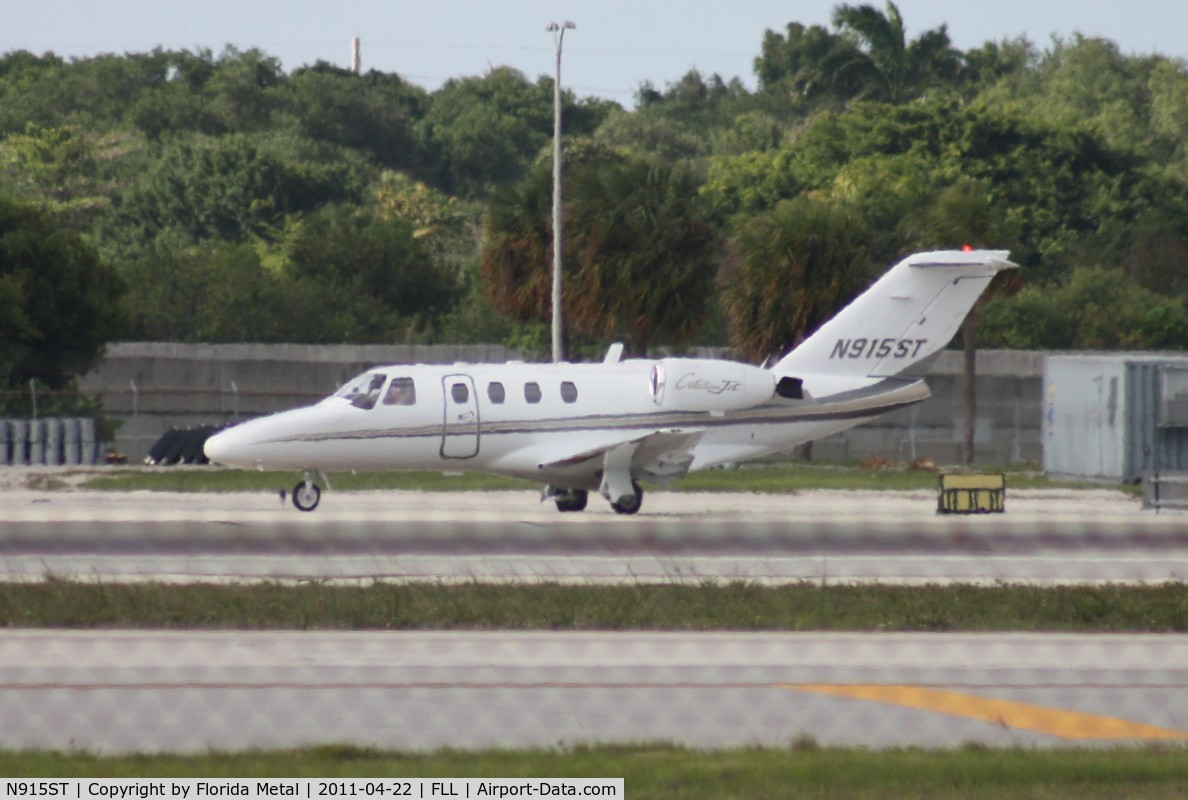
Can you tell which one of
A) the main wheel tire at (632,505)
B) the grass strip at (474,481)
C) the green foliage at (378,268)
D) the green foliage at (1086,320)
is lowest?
the grass strip at (474,481)

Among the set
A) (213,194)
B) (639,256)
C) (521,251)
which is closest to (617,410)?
(639,256)

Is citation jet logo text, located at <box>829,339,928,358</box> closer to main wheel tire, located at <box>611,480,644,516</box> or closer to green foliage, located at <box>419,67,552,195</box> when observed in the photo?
main wheel tire, located at <box>611,480,644,516</box>

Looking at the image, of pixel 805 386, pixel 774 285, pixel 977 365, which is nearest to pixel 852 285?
pixel 774 285

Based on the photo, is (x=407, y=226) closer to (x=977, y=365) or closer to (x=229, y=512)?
(x=977, y=365)

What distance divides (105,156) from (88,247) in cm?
4519

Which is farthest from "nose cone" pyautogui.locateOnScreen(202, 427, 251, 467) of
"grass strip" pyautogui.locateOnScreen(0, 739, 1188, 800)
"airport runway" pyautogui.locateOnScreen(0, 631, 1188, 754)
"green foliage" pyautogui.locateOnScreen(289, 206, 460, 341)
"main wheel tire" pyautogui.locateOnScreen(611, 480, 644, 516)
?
"green foliage" pyautogui.locateOnScreen(289, 206, 460, 341)

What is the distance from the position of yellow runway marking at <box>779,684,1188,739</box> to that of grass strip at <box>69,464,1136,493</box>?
69.3ft

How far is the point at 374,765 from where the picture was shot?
951 centimetres

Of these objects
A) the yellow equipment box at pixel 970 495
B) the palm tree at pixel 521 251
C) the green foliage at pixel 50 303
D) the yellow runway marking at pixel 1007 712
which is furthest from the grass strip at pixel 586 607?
the palm tree at pixel 521 251

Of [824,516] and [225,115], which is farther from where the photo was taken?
[225,115]

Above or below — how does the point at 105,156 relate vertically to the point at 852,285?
above

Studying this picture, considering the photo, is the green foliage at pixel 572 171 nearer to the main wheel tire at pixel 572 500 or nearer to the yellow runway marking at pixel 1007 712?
the main wheel tire at pixel 572 500

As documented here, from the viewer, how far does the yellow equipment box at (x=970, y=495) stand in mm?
28344

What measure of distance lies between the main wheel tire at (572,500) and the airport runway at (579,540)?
1.03ft
